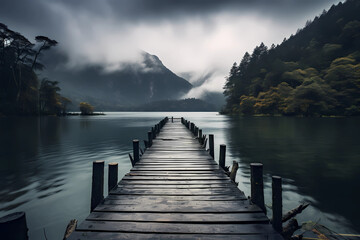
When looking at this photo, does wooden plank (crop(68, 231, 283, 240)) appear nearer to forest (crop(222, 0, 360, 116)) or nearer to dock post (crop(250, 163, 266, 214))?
dock post (crop(250, 163, 266, 214))

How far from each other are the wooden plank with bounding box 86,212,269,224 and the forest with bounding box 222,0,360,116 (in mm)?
64293

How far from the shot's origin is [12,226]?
7.50ft

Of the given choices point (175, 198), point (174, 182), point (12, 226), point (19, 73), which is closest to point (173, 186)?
point (174, 182)

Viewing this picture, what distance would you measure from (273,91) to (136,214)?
264 feet

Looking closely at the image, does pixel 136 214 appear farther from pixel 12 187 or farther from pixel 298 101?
pixel 298 101

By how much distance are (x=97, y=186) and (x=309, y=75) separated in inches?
3155

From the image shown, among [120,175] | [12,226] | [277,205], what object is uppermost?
[12,226]

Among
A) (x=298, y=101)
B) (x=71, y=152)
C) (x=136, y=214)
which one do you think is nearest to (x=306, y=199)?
(x=136, y=214)

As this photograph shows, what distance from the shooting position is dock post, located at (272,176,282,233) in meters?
3.74

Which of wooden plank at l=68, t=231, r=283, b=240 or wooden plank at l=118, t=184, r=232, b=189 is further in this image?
wooden plank at l=118, t=184, r=232, b=189

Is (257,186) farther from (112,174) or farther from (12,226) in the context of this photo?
(12,226)

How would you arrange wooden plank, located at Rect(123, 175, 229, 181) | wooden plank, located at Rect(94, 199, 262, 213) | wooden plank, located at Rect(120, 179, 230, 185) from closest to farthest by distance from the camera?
wooden plank, located at Rect(94, 199, 262, 213)
wooden plank, located at Rect(120, 179, 230, 185)
wooden plank, located at Rect(123, 175, 229, 181)

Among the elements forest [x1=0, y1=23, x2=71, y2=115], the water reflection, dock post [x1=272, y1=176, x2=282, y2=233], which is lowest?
the water reflection

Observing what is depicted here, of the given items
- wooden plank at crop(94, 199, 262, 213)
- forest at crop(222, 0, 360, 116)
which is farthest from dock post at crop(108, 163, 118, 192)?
forest at crop(222, 0, 360, 116)
